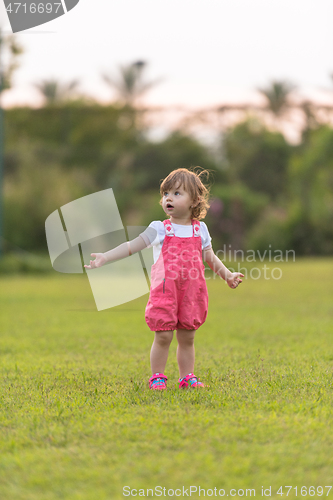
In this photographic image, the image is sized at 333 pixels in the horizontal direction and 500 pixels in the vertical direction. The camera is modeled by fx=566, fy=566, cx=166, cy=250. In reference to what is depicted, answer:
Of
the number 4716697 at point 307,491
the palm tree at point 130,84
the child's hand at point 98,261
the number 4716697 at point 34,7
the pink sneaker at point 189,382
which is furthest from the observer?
the palm tree at point 130,84

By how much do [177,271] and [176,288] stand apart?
0.10m

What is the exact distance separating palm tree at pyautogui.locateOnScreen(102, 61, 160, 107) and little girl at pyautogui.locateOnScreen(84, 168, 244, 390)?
3430 centimetres

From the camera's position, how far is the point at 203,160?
1353 inches

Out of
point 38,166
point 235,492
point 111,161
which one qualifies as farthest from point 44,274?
point 111,161

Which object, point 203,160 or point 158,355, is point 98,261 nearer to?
point 158,355

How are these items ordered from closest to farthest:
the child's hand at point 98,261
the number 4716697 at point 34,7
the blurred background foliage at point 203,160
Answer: the child's hand at point 98,261 → the number 4716697 at point 34,7 → the blurred background foliage at point 203,160

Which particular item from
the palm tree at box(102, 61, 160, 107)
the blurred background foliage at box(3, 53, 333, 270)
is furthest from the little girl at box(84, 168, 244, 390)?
the palm tree at box(102, 61, 160, 107)

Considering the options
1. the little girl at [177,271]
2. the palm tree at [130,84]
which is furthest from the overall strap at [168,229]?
the palm tree at [130,84]

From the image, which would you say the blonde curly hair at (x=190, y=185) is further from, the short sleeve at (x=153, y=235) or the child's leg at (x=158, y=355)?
the child's leg at (x=158, y=355)

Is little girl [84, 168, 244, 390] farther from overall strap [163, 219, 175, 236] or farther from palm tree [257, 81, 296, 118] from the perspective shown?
palm tree [257, 81, 296, 118]

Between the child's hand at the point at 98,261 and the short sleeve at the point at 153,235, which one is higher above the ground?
the short sleeve at the point at 153,235

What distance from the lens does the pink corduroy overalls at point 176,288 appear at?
3.06 metres

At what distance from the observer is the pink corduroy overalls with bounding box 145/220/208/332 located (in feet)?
10.1

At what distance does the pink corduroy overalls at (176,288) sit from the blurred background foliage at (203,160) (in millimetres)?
19383
